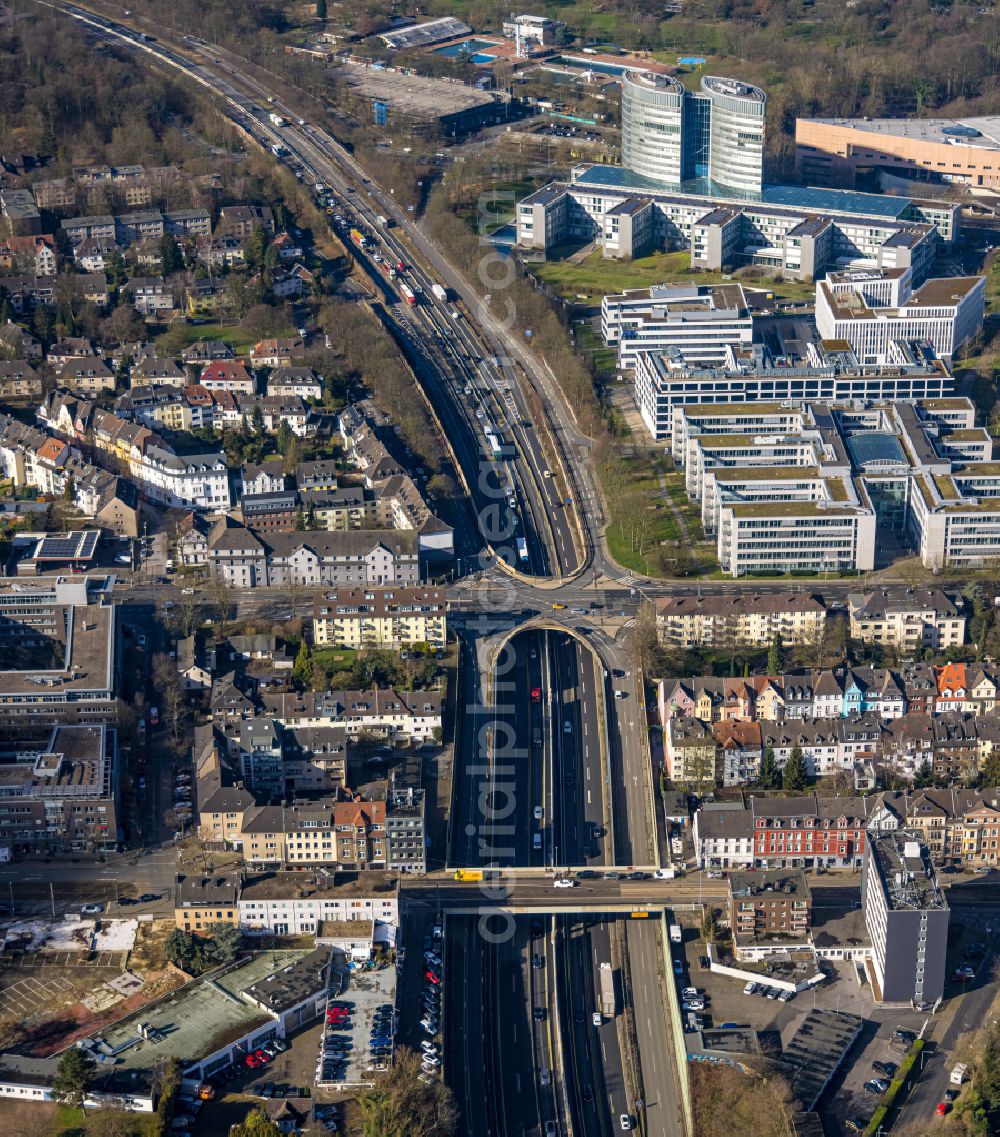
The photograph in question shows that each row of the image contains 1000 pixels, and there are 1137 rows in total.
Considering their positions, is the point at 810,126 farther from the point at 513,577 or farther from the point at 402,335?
the point at 513,577

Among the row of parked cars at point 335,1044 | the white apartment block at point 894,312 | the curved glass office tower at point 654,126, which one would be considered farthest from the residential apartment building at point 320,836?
the curved glass office tower at point 654,126

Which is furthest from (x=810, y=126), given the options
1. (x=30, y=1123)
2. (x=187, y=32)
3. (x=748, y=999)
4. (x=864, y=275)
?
(x=30, y=1123)

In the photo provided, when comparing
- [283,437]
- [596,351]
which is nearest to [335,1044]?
[283,437]

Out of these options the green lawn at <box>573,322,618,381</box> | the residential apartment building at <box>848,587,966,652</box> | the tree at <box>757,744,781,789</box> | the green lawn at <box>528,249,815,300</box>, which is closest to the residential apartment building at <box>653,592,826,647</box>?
the residential apartment building at <box>848,587,966,652</box>

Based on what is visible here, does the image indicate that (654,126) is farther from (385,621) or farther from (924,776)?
(924,776)

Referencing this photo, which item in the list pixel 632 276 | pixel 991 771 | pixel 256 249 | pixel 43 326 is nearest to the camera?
pixel 991 771
